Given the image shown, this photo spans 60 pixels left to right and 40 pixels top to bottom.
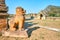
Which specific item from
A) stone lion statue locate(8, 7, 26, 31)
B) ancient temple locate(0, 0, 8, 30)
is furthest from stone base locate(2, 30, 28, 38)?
ancient temple locate(0, 0, 8, 30)

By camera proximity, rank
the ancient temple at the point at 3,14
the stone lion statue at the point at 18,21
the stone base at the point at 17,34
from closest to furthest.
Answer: the stone base at the point at 17,34 < the stone lion statue at the point at 18,21 < the ancient temple at the point at 3,14

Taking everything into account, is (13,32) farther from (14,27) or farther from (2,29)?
(2,29)

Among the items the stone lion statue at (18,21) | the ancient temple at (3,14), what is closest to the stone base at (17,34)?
the stone lion statue at (18,21)

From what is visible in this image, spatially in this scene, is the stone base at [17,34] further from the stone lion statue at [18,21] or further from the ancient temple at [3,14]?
the ancient temple at [3,14]

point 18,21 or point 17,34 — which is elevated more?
point 18,21

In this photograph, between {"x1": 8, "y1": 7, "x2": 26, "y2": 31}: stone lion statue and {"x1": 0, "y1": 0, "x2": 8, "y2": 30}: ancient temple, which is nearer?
{"x1": 8, "y1": 7, "x2": 26, "y2": 31}: stone lion statue

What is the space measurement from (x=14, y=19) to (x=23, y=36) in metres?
1.29

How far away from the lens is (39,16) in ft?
121

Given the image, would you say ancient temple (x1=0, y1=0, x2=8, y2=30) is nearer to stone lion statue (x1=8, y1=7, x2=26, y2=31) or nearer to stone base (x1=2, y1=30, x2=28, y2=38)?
stone lion statue (x1=8, y1=7, x2=26, y2=31)

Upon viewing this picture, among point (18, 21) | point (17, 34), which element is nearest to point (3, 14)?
point (18, 21)

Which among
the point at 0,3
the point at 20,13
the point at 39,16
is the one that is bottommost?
the point at 39,16

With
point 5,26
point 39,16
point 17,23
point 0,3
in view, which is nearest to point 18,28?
point 17,23

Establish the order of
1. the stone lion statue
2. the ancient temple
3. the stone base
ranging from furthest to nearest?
the ancient temple
the stone lion statue
the stone base

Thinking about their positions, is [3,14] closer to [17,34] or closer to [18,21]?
[18,21]
